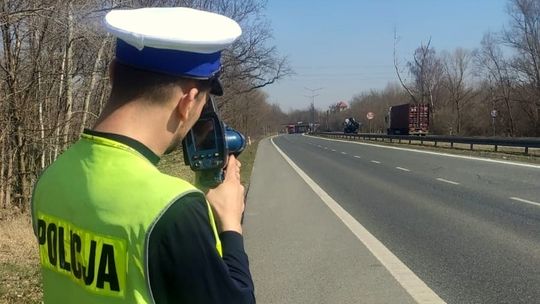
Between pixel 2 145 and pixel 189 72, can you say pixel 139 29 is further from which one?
pixel 2 145

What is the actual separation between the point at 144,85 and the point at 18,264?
245 inches

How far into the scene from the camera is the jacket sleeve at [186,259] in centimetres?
137

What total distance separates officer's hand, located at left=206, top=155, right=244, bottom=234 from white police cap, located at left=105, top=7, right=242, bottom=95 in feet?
1.19

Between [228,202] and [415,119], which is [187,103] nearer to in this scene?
[228,202]

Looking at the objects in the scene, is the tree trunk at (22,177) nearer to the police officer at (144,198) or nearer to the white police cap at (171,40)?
the police officer at (144,198)

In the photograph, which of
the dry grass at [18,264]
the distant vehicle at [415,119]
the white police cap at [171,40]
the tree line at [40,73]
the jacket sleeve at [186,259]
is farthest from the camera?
the distant vehicle at [415,119]

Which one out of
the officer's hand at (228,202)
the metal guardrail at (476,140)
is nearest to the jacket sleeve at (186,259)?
the officer's hand at (228,202)

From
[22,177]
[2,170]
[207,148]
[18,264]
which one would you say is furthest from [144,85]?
[22,177]

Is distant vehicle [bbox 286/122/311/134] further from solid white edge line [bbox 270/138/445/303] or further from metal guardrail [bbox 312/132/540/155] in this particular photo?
solid white edge line [bbox 270/138/445/303]

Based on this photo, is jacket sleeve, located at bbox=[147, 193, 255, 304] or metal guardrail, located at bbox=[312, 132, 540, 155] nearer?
jacket sleeve, located at bbox=[147, 193, 255, 304]

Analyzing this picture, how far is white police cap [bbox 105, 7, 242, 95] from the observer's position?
150 cm

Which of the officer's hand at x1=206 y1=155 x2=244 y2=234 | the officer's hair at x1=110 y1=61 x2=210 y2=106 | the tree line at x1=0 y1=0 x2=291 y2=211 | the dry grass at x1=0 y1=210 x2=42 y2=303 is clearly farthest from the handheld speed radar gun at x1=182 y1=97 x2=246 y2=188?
the tree line at x1=0 y1=0 x2=291 y2=211

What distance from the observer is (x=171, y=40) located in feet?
4.89

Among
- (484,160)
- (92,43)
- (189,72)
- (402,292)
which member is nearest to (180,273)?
(189,72)
